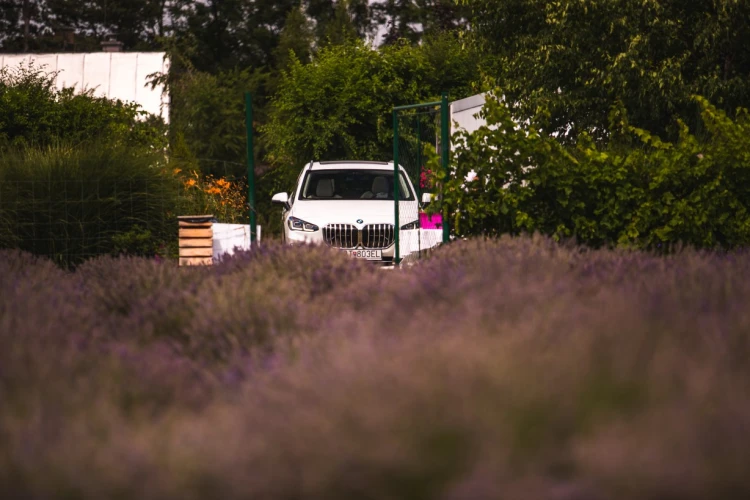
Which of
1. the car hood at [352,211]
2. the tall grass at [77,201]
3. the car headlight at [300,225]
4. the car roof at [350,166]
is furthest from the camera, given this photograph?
the car roof at [350,166]

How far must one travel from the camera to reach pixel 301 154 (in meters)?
24.8

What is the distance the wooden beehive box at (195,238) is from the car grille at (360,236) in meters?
2.25

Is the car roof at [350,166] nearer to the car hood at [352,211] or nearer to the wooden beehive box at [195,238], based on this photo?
the car hood at [352,211]

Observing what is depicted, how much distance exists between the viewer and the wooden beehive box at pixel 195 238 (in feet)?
39.1

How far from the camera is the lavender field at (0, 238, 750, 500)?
2191mm

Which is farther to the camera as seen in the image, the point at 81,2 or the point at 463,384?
the point at 81,2

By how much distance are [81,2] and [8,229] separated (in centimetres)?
5267

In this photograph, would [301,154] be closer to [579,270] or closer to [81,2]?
[579,270]

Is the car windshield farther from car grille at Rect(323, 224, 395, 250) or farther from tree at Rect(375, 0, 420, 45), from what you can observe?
tree at Rect(375, 0, 420, 45)

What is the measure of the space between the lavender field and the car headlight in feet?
32.0

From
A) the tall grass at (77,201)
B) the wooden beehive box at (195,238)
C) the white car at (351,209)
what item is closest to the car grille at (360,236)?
the white car at (351,209)

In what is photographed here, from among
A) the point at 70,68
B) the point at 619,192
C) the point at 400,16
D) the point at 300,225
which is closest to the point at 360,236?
the point at 300,225

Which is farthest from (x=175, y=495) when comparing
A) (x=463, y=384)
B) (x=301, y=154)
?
(x=301, y=154)

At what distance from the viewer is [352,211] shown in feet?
47.2
